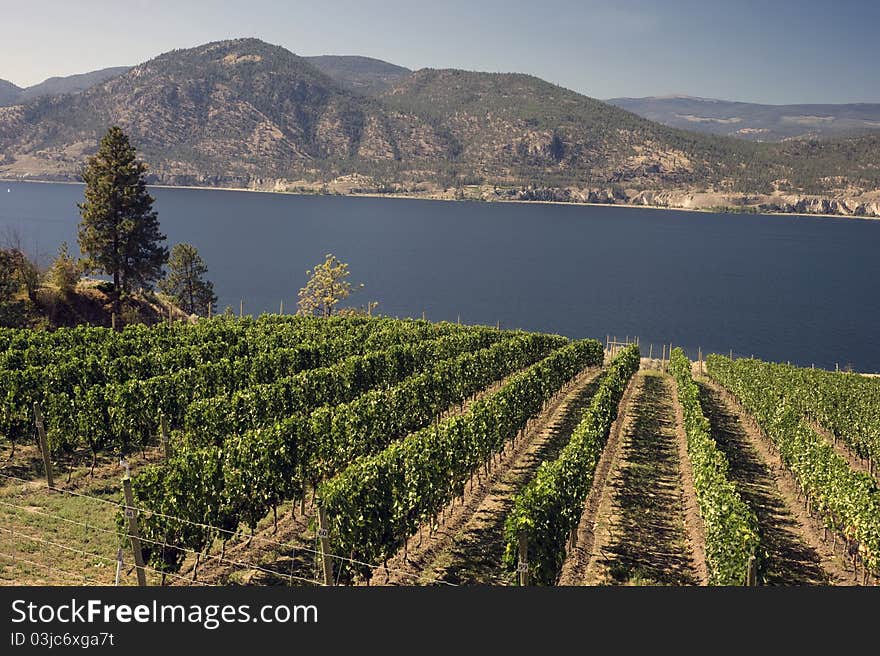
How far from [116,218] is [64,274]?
25.5ft

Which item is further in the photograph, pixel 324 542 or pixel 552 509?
pixel 552 509

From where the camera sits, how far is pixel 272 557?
20.0 metres

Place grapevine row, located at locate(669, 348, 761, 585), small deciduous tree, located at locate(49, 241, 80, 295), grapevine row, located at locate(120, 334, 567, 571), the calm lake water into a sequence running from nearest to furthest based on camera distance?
grapevine row, located at locate(669, 348, 761, 585) < grapevine row, located at locate(120, 334, 567, 571) < small deciduous tree, located at locate(49, 241, 80, 295) < the calm lake water

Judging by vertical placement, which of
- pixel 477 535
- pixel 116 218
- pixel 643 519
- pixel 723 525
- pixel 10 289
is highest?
pixel 116 218

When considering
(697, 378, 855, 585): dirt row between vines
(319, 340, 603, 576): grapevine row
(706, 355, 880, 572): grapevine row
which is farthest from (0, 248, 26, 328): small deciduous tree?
(706, 355, 880, 572): grapevine row

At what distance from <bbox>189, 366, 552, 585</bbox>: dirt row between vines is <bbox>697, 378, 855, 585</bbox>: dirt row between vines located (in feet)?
43.4

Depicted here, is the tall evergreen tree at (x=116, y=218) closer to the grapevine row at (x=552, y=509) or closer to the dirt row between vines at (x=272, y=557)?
the dirt row between vines at (x=272, y=557)

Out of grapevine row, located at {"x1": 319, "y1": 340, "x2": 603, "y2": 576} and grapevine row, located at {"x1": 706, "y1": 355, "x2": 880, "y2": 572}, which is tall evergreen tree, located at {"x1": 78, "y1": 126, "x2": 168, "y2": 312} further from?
grapevine row, located at {"x1": 706, "y1": 355, "x2": 880, "y2": 572}

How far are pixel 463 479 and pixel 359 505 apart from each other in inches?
269

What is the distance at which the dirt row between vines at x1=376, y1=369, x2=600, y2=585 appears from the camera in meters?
19.8

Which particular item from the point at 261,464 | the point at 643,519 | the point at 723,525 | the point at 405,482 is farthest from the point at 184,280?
the point at 723,525

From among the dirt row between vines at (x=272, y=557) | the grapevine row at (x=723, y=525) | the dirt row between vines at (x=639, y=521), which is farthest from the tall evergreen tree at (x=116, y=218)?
the grapevine row at (x=723, y=525)

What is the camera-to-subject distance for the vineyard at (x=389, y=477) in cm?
1866

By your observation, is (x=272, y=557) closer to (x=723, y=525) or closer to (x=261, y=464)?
(x=261, y=464)
